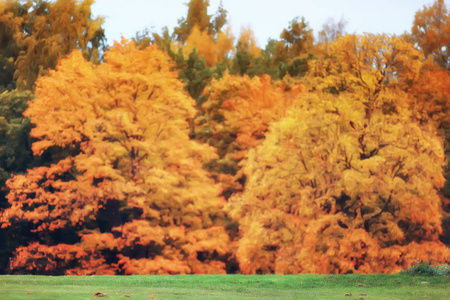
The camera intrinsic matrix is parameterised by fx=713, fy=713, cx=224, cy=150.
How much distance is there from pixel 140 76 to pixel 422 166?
46.2 ft

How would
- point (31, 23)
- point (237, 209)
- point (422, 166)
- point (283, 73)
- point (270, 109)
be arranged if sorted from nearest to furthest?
point (422, 166) → point (237, 209) → point (270, 109) → point (31, 23) → point (283, 73)

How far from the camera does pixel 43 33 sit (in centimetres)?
4325

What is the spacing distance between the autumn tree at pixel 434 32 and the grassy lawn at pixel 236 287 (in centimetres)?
2676

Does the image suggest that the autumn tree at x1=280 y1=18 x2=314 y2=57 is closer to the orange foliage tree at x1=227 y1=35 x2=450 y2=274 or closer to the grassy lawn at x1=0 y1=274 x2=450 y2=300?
the orange foliage tree at x1=227 y1=35 x2=450 y2=274

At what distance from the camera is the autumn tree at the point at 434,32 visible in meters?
45.9

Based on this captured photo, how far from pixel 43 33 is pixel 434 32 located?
24770mm

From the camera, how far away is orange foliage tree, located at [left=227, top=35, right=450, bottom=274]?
103 ft

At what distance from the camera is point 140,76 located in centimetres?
3516

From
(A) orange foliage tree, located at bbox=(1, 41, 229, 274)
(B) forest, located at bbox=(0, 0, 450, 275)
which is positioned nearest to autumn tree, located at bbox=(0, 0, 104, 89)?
(B) forest, located at bbox=(0, 0, 450, 275)

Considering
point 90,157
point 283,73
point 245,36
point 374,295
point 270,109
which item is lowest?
point 374,295

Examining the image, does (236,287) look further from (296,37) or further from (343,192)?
(296,37)

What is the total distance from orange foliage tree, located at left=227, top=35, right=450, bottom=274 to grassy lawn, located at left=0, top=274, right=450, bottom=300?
323 inches

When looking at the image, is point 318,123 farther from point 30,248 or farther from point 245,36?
point 245,36

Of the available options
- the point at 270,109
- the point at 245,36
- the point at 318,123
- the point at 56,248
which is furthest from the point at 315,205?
the point at 245,36
